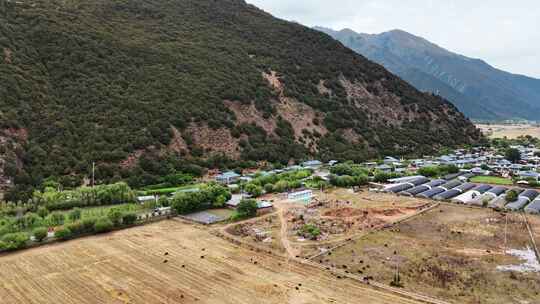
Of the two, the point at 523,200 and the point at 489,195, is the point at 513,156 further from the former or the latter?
the point at 523,200

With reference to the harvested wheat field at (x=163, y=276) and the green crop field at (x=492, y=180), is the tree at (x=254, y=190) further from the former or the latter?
the green crop field at (x=492, y=180)

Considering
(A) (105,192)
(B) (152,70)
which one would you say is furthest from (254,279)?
(B) (152,70)

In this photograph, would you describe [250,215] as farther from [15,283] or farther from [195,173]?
[15,283]

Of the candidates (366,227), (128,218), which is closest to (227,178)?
(128,218)

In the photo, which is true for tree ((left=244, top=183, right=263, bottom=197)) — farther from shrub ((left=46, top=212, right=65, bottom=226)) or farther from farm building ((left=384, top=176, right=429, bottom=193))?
shrub ((left=46, top=212, right=65, bottom=226))

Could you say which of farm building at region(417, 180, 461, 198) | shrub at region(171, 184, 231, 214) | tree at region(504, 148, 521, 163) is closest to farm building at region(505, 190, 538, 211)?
farm building at region(417, 180, 461, 198)

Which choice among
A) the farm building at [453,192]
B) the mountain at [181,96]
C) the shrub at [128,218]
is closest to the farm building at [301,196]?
the mountain at [181,96]
